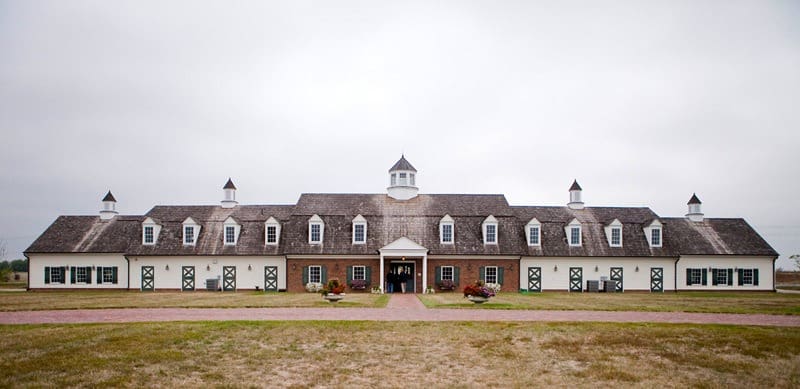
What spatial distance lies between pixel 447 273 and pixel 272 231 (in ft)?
40.1

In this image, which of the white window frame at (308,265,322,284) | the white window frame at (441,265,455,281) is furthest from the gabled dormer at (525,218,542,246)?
the white window frame at (308,265,322,284)

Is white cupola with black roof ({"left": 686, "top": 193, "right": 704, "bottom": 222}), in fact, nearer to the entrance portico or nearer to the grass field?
the entrance portico

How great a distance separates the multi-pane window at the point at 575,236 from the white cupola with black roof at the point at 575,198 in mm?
3953

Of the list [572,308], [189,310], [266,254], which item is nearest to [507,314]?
[572,308]

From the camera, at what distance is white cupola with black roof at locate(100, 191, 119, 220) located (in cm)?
4469

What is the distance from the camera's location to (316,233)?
40.5m

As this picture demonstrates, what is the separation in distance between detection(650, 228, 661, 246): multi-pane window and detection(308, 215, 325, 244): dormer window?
22.6 metres

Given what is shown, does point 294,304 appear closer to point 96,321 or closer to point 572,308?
point 96,321

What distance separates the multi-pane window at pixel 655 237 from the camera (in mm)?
42250

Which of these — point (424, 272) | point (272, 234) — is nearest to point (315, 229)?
point (272, 234)

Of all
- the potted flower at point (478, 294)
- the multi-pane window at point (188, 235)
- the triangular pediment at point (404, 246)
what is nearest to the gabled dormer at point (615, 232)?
the triangular pediment at point (404, 246)

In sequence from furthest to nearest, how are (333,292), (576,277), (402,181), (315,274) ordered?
(402,181) → (576,277) → (315,274) → (333,292)

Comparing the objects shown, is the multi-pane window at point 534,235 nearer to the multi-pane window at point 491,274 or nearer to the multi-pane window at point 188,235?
the multi-pane window at point 491,274

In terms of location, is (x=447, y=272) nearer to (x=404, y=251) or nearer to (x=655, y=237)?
(x=404, y=251)
